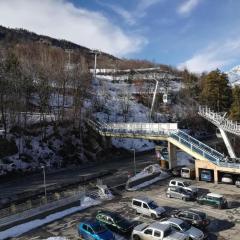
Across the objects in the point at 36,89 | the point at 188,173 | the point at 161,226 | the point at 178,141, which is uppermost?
the point at 36,89

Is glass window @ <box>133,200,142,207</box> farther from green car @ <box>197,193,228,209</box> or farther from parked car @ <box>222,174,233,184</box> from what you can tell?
parked car @ <box>222,174,233,184</box>

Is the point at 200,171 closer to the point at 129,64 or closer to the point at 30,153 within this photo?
the point at 30,153

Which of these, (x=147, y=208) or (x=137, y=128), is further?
(x=137, y=128)

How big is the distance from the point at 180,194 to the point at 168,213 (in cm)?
428

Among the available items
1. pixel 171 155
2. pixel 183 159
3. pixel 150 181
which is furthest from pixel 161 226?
pixel 183 159

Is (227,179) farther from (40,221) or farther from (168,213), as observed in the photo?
(40,221)

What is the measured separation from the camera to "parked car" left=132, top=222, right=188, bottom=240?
968 inches

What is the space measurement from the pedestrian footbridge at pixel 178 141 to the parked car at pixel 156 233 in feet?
62.7

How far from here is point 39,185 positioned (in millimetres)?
45094

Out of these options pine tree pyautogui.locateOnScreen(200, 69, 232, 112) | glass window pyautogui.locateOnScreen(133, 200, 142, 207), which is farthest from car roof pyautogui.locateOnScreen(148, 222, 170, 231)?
pine tree pyautogui.locateOnScreen(200, 69, 232, 112)

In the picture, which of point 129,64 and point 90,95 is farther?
point 129,64

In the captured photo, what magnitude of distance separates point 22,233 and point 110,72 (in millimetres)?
106912

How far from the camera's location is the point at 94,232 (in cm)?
2564

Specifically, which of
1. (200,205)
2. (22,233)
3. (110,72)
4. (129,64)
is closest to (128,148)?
(200,205)
